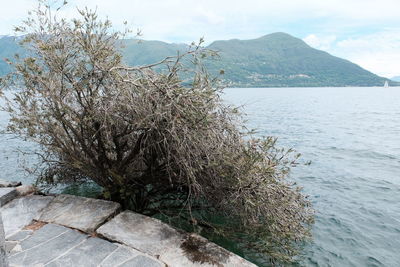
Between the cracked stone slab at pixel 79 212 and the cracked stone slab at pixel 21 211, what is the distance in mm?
200

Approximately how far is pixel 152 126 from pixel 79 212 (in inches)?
99.4

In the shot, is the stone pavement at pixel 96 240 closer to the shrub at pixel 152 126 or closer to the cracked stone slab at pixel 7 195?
the cracked stone slab at pixel 7 195

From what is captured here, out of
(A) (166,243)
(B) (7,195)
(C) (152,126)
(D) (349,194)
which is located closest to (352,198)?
(D) (349,194)

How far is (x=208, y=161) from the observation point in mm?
5344

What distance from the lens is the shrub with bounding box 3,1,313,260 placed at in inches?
200

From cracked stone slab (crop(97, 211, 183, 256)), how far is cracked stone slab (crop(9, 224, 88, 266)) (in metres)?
0.49

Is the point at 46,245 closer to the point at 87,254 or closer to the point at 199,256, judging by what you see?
the point at 87,254

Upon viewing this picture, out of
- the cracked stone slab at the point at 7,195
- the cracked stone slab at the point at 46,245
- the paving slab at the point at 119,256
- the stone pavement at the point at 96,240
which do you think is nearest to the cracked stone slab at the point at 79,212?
the stone pavement at the point at 96,240

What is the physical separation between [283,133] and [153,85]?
23086 millimetres

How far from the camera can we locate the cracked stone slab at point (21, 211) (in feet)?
17.8

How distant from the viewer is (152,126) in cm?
493

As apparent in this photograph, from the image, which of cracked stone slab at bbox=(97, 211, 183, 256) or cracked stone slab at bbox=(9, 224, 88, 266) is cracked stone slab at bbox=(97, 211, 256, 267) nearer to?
cracked stone slab at bbox=(97, 211, 183, 256)

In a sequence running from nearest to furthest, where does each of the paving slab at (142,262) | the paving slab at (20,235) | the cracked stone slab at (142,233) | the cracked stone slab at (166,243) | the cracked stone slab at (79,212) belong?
the paving slab at (142,262)
the cracked stone slab at (166,243)
the cracked stone slab at (142,233)
the paving slab at (20,235)
the cracked stone slab at (79,212)

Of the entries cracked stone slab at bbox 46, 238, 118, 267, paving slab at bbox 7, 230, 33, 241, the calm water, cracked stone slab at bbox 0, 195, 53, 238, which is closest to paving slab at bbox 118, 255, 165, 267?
cracked stone slab at bbox 46, 238, 118, 267
